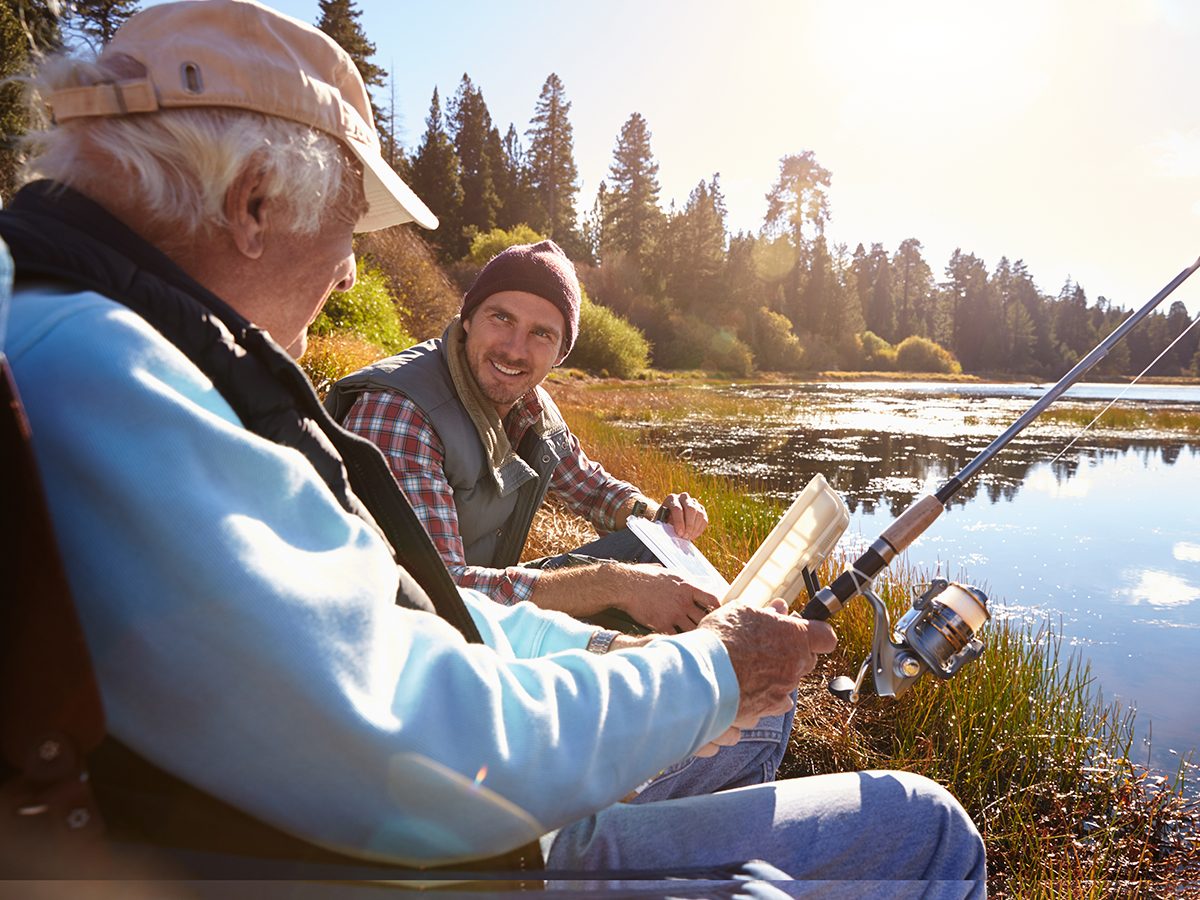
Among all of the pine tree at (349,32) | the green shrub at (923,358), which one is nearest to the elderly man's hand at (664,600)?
the pine tree at (349,32)

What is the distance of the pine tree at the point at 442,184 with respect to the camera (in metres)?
35.3

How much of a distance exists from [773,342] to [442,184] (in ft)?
60.8

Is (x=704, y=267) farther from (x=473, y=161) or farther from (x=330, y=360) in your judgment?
(x=330, y=360)

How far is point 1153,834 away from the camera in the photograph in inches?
119

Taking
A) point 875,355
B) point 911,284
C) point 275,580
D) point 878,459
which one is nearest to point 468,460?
point 275,580

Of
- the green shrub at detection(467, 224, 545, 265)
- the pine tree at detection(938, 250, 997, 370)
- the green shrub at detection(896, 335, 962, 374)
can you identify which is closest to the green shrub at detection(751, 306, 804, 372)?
the green shrub at detection(896, 335, 962, 374)

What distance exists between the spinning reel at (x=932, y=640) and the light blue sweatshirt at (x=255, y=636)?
1.01m

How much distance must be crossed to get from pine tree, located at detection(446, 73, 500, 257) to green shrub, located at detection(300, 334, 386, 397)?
1063 inches

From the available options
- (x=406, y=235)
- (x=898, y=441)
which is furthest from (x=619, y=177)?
(x=898, y=441)

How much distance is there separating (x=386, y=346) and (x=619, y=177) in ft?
117

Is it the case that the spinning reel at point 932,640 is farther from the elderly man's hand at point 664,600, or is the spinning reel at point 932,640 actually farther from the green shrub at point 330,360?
the green shrub at point 330,360

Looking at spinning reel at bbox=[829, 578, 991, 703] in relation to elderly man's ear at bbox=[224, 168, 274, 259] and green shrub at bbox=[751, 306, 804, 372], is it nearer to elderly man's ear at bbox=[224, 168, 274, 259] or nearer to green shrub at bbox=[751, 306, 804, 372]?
elderly man's ear at bbox=[224, 168, 274, 259]

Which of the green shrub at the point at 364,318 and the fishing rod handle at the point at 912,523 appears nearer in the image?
the fishing rod handle at the point at 912,523

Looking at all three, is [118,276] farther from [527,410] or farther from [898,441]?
[898,441]
